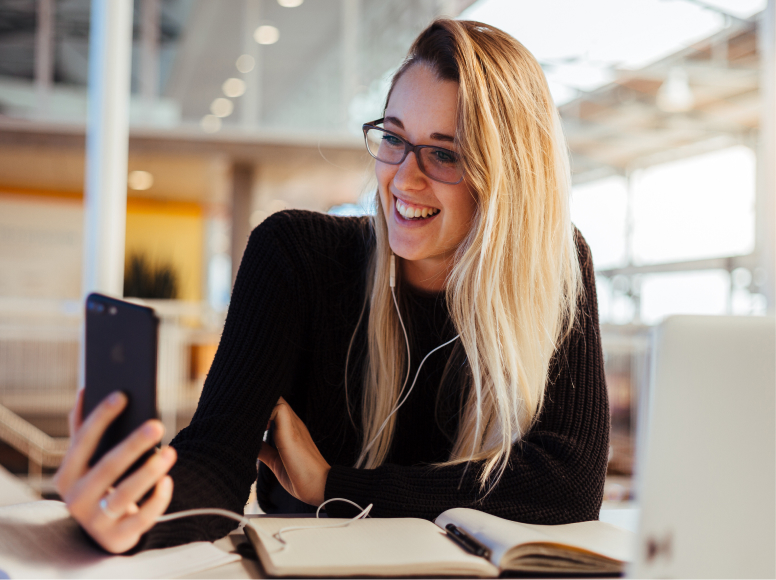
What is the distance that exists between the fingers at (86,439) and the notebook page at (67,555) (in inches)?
2.9

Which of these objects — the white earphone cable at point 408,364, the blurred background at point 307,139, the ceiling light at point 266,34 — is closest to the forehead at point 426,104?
the white earphone cable at point 408,364

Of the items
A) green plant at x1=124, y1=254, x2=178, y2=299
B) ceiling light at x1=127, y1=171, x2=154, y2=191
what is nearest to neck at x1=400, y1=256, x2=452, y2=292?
green plant at x1=124, y1=254, x2=178, y2=299

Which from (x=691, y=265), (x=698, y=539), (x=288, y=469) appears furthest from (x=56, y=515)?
(x=691, y=265)

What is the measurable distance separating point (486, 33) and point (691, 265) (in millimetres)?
6466

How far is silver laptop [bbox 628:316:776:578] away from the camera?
1.92ft

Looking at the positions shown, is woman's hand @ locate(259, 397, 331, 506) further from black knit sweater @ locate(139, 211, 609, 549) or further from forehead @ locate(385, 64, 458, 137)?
forehead @ locate(385, 64, 458, 137)

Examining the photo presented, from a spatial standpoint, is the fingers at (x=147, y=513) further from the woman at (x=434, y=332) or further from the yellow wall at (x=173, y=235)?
the yellow wall at (x=173, y=235)

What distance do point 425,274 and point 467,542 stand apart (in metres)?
0.67

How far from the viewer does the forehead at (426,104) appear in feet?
4.05

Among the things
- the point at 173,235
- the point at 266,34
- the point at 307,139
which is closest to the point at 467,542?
the point at 307,139

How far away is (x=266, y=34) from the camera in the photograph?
8688 millimetres

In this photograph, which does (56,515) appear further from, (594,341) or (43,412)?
(43,412)

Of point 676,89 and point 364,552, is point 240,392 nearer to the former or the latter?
point 364,552

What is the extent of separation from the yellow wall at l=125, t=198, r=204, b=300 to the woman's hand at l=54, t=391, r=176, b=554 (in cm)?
1149
